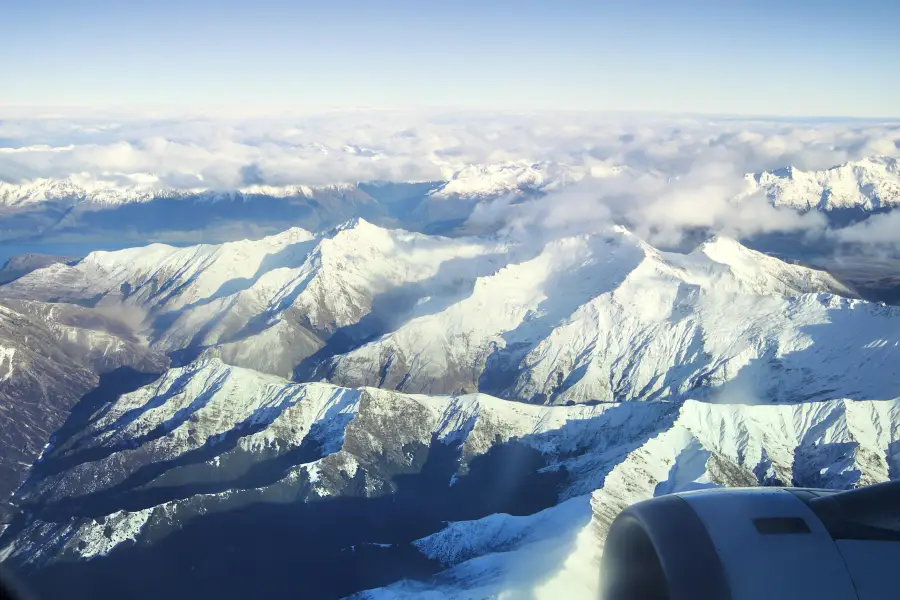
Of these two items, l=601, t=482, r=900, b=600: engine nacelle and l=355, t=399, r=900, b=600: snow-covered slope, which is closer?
l=601, t=482, r=900, b=600: engine nacelle

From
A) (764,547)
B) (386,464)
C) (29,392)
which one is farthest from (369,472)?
(764,547)

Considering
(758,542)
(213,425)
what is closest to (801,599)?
(758,542)

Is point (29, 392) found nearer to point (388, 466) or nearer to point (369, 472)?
point (369, 472)

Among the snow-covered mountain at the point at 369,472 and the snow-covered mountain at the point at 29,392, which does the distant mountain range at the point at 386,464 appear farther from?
the snow-covered mountain at the point at 29,392

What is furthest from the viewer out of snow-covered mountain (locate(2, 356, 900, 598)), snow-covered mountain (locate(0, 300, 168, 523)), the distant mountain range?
snow-covered mountain (locate(0, 300, 168, 523))

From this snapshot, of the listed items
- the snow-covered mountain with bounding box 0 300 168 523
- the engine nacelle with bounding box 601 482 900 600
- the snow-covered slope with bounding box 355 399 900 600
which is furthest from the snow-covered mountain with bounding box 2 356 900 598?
the engine nacelle with bounding box 601 482 900 600

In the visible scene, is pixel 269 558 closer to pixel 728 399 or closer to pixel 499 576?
pixel 499 576

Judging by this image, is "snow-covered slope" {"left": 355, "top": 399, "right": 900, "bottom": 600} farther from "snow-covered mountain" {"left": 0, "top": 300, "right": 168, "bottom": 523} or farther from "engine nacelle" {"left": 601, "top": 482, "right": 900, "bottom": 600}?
"snow-covered mountain" {"left": 0, "top": 300, "right": 168, "bottom": 523}
